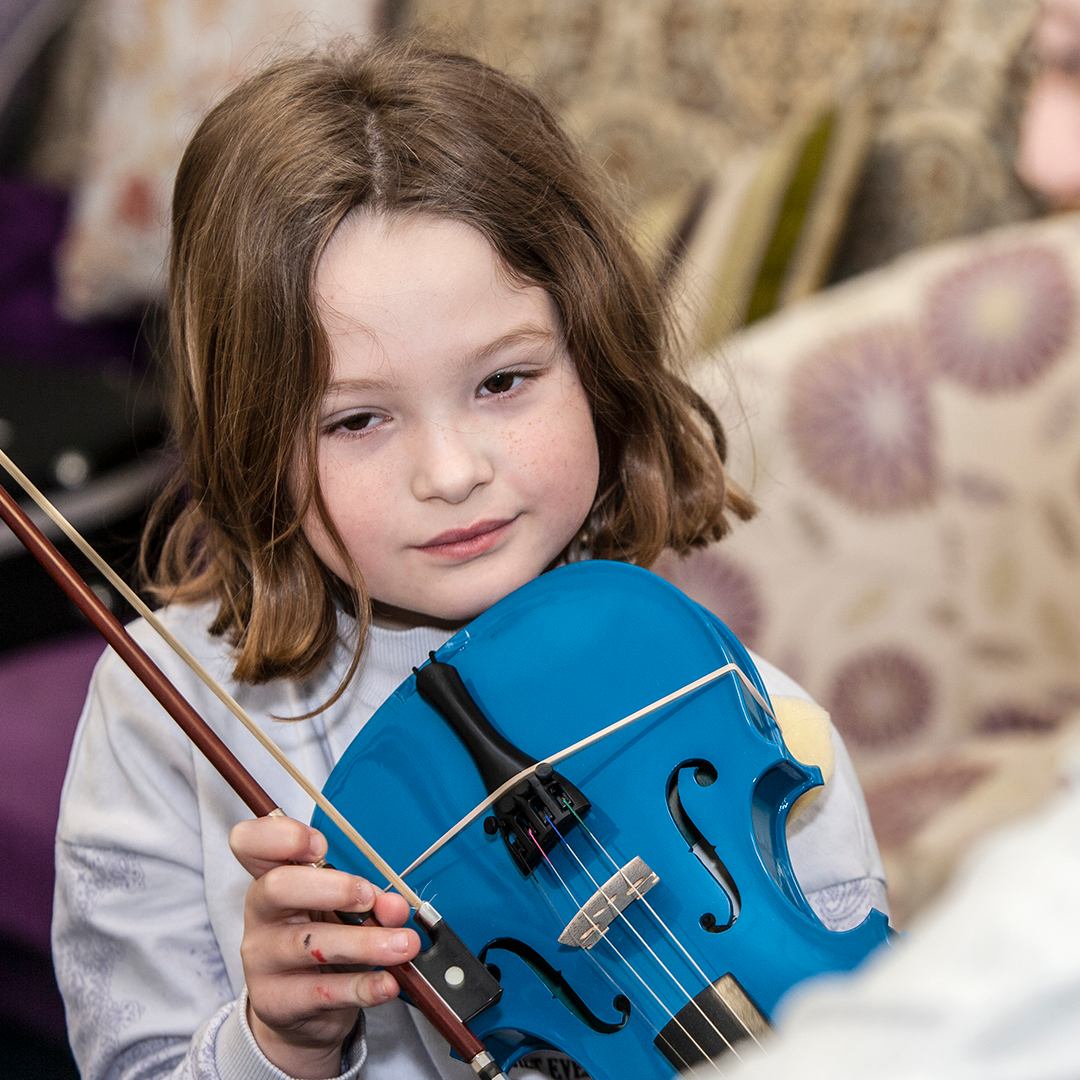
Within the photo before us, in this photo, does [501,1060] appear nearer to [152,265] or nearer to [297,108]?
[297,108]

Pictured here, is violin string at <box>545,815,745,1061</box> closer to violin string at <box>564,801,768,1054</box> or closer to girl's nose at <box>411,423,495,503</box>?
violin string at <box>564,801,768,1054</box>

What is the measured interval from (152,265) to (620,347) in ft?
5.30

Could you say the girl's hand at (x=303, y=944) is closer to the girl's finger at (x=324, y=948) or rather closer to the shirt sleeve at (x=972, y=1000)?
the girl's finger at (x=324, y=948)

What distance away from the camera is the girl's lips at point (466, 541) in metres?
0.68

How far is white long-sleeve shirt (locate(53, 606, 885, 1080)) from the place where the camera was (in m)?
0.76

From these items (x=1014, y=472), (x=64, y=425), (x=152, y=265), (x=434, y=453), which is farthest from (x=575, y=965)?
(x=152, y=265)

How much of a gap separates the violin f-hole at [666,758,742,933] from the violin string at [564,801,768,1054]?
1cm

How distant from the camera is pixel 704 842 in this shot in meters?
0.64

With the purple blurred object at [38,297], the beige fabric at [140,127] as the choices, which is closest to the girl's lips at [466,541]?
the beige fabric at [140,127]

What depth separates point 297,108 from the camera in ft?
2.35

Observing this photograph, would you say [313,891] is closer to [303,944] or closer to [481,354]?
[303,944]

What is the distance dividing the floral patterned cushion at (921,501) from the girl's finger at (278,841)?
2.75 feet

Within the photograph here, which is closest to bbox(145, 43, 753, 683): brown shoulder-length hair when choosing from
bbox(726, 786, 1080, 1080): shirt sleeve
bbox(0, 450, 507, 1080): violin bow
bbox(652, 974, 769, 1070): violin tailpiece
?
bbox(0, 450, 507, 1080): violin bow

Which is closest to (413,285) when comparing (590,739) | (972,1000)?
(590,739)
